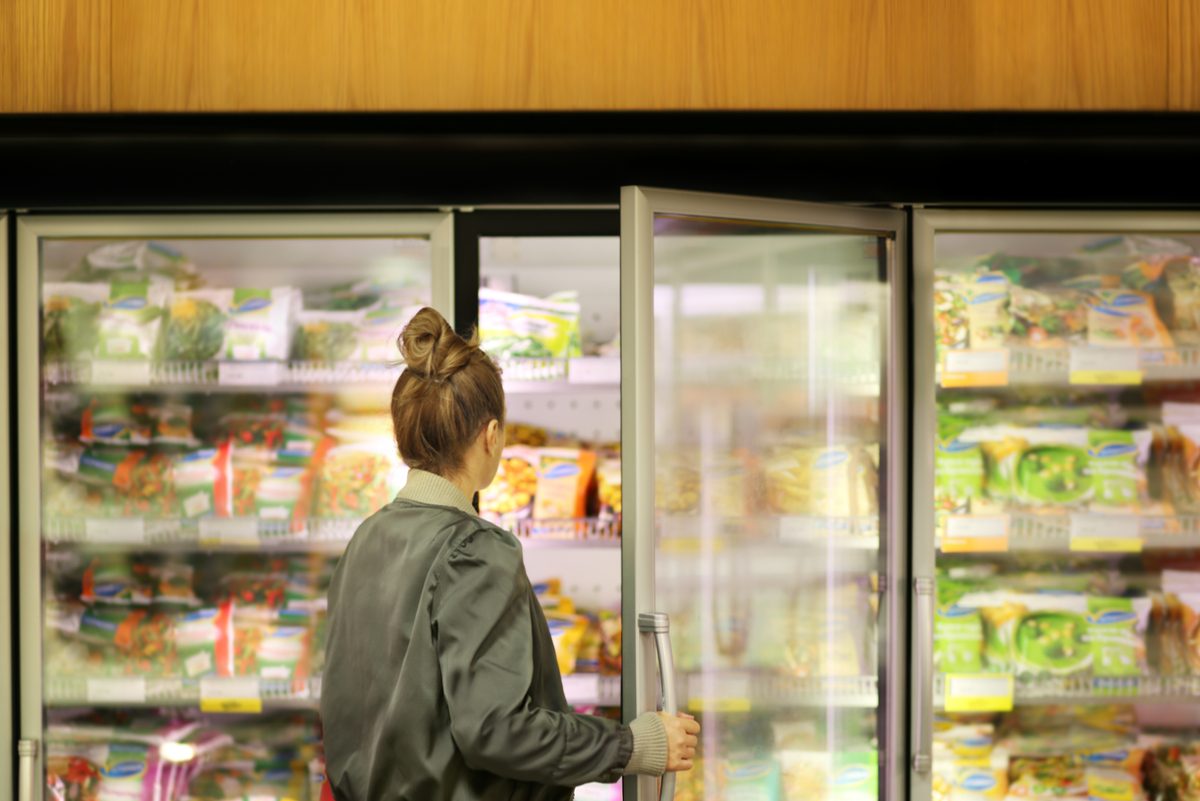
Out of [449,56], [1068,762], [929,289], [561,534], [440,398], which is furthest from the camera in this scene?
[1068,762]

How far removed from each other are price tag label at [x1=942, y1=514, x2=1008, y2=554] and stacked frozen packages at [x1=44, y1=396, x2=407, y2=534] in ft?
4.06

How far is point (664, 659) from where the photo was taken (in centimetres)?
156

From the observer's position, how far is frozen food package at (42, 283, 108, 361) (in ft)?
7.47

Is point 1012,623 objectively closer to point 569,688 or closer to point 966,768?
point 966,768

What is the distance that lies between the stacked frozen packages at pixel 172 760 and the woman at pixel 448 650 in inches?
37.5

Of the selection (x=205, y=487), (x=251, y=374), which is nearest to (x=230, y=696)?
(x=205, y=487)

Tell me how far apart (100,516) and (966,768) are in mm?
2105

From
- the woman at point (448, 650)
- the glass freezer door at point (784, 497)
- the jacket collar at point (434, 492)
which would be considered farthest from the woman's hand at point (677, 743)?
the jacket collar at point (434, 492)

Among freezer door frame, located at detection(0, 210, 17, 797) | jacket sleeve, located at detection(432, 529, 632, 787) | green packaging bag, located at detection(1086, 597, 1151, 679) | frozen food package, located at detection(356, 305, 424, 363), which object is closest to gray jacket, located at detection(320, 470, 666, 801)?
jacket sleeve, located at detection(432, 529, 632, 787)

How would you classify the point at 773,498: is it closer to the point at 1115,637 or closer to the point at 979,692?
the point at 979,692

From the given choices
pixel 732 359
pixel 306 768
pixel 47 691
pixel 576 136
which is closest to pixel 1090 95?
pixel 732 359

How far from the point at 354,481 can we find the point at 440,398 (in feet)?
3.28

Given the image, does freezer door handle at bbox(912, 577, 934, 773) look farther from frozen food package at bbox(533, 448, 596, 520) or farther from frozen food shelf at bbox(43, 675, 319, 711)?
frozen food shelf at bbox(43, 675, 319, 711)

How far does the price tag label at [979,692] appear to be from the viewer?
2.12 meters
